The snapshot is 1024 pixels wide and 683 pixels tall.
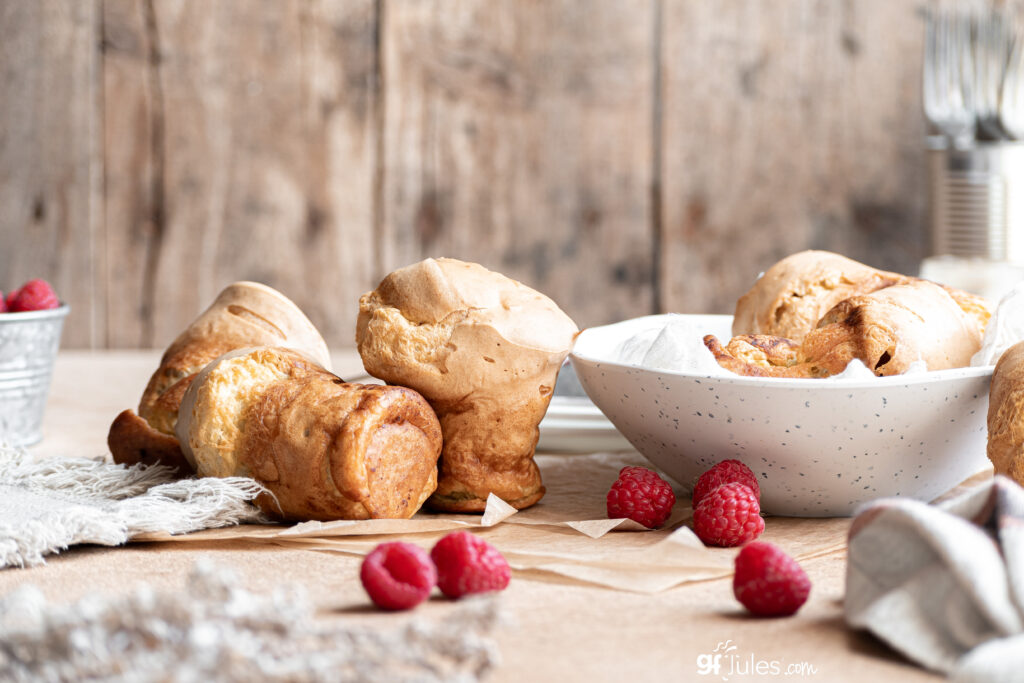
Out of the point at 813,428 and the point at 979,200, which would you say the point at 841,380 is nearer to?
the point at 813,428

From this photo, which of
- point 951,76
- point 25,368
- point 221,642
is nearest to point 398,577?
point 221,642

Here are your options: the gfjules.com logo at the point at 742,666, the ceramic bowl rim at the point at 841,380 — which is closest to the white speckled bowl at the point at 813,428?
the ceramic bowl rim at the point at 841,380

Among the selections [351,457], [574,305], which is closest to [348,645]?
[351,457]

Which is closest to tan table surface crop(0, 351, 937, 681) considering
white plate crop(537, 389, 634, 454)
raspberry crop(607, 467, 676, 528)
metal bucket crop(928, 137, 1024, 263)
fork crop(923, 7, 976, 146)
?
raspberry crop(607, 467, 676, 528)

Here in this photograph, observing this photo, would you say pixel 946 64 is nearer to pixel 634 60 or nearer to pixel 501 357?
pixel 634 60

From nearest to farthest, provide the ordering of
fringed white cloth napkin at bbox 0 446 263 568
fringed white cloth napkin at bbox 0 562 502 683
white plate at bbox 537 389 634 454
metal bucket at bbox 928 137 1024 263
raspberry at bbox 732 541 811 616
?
fringed white cloth napkin at bbox 0 562 502 683 < raspberry at bbox 732 541 811 616 < fringed white cloth napkin at bbox 0 446 263 568 < white plate at bbox 537 389 634 454 < metal bucket at bbox 928 137 1024 263

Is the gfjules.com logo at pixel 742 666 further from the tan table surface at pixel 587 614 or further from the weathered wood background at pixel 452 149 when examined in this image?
the weathered wood background at pixel 452 149

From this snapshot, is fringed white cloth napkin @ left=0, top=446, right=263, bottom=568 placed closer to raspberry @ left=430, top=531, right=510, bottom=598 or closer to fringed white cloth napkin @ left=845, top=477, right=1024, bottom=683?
raspberry @ left=430, top=531, right=510, bottom=598
